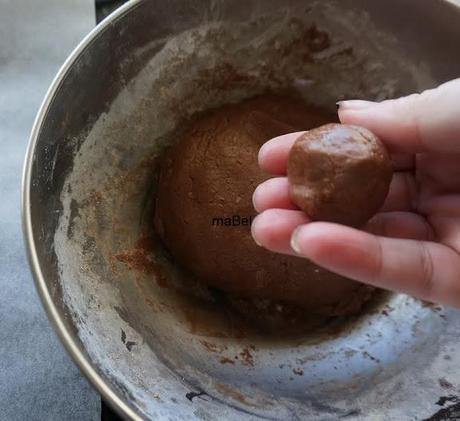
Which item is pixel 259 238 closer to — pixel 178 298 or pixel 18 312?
pixel 178 298

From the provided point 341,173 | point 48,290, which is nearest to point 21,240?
point 48,290

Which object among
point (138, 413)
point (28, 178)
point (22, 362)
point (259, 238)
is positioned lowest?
point (22, 362)

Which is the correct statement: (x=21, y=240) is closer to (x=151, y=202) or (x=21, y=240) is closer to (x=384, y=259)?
(x=151, y=202)

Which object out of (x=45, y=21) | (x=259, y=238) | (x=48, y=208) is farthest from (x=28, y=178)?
(x=45, y=21)

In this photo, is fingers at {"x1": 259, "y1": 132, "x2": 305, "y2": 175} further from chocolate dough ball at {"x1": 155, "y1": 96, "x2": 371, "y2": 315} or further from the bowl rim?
the bowl rim

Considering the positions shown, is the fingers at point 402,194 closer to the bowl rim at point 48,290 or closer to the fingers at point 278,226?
the fingers at point 278,226

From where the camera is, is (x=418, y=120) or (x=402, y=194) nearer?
(x=418, y=120)

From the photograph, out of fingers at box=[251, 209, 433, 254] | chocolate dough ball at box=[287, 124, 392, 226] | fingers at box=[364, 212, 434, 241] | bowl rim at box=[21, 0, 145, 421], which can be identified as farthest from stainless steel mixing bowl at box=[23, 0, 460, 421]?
chocolate dough ball at box=[287, 124, 392, 226]
